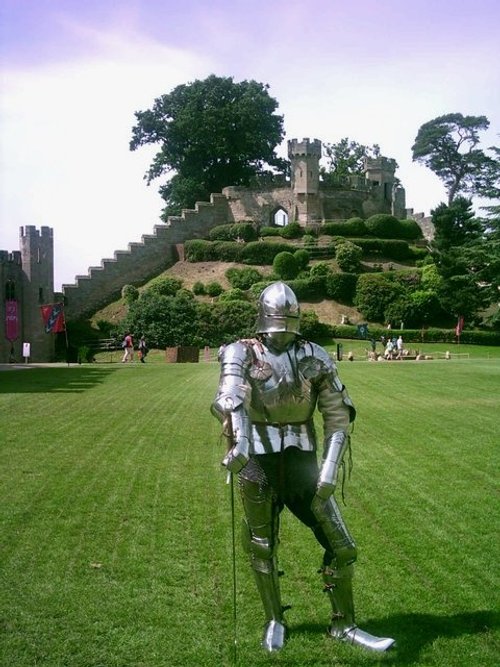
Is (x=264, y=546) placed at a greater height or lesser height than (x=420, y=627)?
greater

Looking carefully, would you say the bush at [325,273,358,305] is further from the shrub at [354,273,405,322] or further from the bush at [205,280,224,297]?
the bush at [205,280,224,297]

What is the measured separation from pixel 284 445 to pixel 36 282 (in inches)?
1746

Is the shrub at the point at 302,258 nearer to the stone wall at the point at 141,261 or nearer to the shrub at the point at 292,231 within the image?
the shrub at the point at 292,231

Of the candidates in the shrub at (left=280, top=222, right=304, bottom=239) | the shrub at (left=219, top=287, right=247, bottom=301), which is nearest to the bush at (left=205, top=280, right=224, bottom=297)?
the shrub at (left=219, top=287, right=247, bottom=301)

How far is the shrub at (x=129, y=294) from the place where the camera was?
52.9m

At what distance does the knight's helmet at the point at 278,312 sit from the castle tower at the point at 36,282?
41.7 m

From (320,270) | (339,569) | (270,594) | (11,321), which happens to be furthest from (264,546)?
(320,270)

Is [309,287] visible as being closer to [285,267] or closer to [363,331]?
[285,267]

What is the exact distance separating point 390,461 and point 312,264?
4439 centimetres

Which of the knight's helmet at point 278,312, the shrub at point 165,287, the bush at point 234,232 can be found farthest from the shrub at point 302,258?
the knight's helmet at point 278,312

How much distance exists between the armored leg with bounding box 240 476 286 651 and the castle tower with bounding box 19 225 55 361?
41.7 m

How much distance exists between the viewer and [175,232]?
61.9m

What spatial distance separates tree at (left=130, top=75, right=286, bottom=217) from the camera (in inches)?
2564

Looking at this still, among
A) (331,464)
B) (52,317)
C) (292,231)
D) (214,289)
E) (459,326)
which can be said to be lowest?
(331,464)
